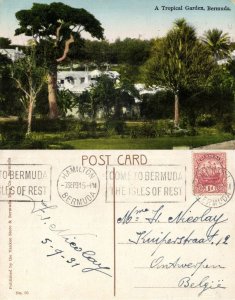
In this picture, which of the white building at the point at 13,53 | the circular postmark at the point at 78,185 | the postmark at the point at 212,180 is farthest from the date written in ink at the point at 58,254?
the white building at the point at 13,53

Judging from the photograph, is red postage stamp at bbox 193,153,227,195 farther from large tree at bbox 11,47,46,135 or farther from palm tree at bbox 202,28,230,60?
large tree at bbox 11,47,46,135

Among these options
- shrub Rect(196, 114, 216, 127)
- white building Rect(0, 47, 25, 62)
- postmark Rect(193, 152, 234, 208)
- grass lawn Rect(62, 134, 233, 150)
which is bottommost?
postmark Rect(193, 152, 234, 208)

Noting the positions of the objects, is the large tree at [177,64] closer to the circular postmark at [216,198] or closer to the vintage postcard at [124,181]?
the vintage postcard at [124,181]

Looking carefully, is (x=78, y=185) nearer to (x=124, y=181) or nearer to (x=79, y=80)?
(x=124, y=181)

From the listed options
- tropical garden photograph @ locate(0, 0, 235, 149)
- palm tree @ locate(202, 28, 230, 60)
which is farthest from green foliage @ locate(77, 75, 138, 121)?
palm tree @ locate(202, 28, 230, 60)

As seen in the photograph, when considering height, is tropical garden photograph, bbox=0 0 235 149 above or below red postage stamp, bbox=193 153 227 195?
above
